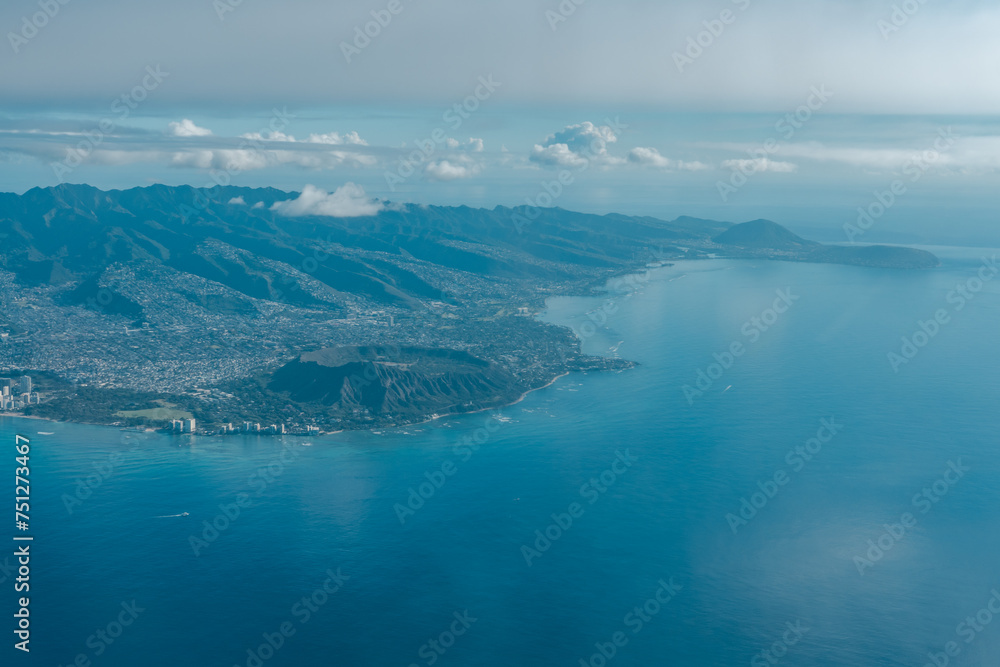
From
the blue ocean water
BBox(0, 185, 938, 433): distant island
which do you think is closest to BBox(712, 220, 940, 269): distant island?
BBox(0, 185, 938, 433): distant island

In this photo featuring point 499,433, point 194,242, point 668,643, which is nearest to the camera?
point 668,643

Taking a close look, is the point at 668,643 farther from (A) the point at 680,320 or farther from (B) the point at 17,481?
(A) the point at 680,320

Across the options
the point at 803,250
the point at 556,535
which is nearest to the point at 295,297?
the point at 556,535

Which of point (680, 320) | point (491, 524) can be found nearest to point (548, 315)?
point (680, 320)

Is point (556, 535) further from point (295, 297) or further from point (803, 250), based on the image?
point (803, 250)

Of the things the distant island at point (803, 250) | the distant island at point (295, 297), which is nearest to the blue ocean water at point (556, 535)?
the distant island at point (295, 297)

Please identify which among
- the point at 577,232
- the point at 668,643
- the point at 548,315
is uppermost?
the point at 577,232

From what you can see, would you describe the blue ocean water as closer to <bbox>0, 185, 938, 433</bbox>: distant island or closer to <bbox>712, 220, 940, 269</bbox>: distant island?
<bbox>0, 185, 938, 433</bbox>: distant island
